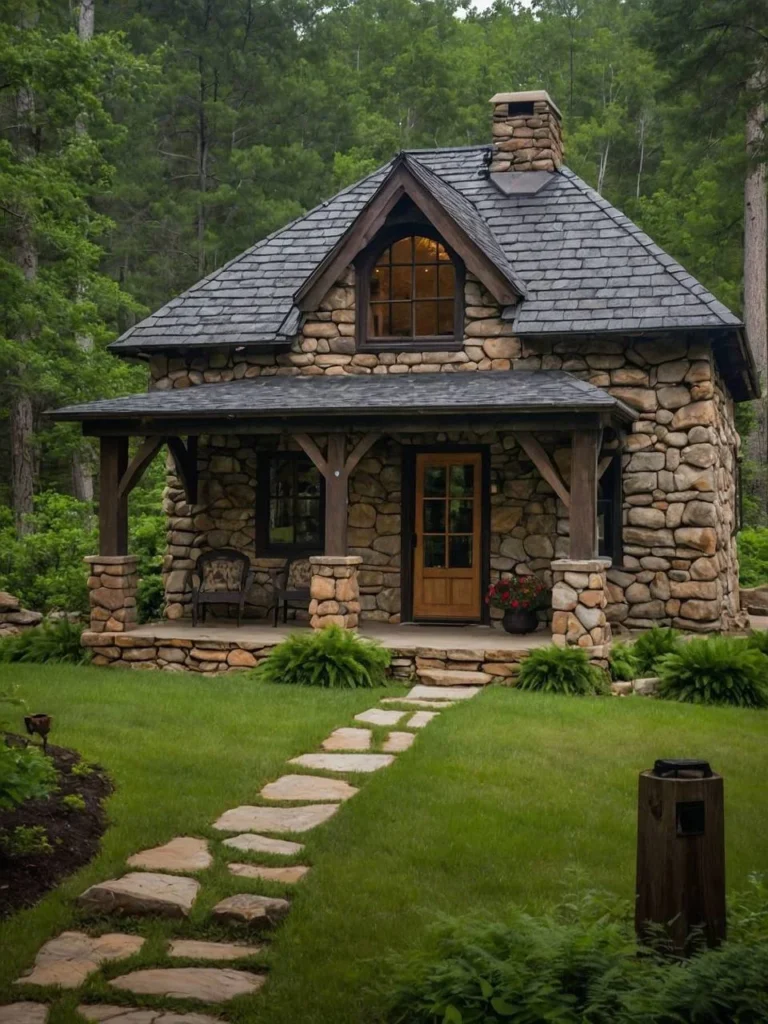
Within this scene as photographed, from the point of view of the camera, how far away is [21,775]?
5305 millimetres

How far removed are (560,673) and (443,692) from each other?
1079 mm

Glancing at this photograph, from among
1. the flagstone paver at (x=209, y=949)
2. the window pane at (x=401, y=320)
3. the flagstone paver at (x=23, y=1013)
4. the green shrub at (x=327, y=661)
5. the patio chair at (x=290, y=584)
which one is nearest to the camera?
the flagstone paver at (x=23, y=1013)

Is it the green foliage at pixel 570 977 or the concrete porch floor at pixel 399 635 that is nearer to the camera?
the green foliage at pixel 570 977

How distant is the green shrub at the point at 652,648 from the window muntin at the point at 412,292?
4249 mm

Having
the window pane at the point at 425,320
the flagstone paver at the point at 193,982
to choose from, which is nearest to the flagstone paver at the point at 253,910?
the flagstone paver at the point at 193,982

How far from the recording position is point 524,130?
51.0 ft

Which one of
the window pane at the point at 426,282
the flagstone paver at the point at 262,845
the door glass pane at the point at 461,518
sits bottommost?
the flagstone paver at the point at 262,845

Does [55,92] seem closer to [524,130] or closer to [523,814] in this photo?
[524,130]

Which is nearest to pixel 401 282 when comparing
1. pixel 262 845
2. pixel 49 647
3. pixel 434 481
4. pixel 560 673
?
pixel 434 481

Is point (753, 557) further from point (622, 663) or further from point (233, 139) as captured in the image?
point (233, 139)

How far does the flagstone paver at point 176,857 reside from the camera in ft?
18.0

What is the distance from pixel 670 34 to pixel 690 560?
747 centimetres

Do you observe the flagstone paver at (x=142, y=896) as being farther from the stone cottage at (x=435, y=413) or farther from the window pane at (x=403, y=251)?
the window pane at (x=403, y=251)

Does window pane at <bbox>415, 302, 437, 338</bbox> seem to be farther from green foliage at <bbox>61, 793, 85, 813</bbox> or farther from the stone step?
green foliage at <bbox>61, 793, 85, 813</bbox>
